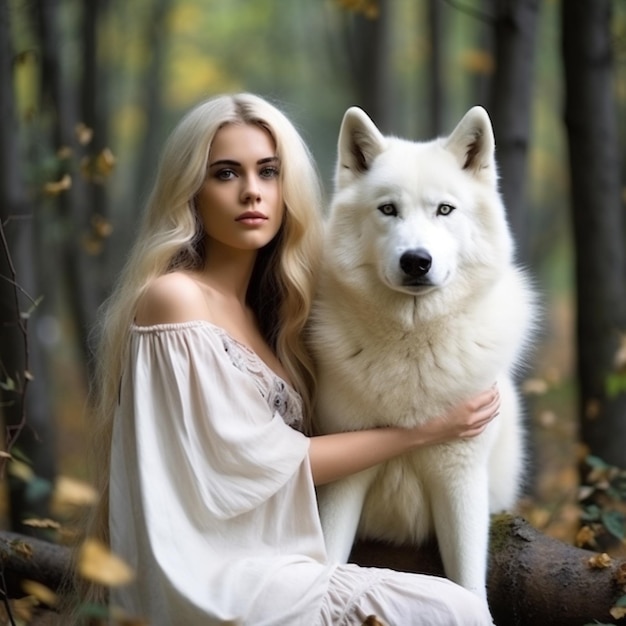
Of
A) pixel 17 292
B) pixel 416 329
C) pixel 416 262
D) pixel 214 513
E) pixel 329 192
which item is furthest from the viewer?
pixel 329 192

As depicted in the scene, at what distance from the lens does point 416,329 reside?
3146 mm

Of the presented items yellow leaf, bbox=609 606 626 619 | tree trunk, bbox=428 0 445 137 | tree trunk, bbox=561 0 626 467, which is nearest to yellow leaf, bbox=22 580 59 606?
yellow leaf, bbox=609 606 626 619

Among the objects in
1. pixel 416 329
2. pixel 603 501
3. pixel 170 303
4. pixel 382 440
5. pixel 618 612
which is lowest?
pixel 603 501

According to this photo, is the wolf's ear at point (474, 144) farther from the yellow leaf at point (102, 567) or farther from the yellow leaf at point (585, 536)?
the yellow leaf at point (102, 567)

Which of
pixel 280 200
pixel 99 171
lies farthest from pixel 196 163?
pixel 99 171

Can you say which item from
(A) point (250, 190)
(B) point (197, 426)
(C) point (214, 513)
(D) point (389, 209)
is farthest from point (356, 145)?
(C) point (214, 513)

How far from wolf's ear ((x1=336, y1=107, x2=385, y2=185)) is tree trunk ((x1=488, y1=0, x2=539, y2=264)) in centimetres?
157

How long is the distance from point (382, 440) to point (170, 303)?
845 millimetres

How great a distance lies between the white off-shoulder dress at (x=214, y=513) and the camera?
8.56 feet

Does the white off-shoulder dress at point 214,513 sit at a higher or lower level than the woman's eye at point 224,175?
lower

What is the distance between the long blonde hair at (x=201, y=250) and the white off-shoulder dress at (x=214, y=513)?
0.29 m

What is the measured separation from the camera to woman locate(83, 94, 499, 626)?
264 cm

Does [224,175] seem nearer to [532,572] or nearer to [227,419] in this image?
[227,419]

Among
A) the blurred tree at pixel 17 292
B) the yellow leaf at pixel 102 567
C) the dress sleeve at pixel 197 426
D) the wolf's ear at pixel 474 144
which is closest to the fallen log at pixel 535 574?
the dress sleeve at pixel 197 426
